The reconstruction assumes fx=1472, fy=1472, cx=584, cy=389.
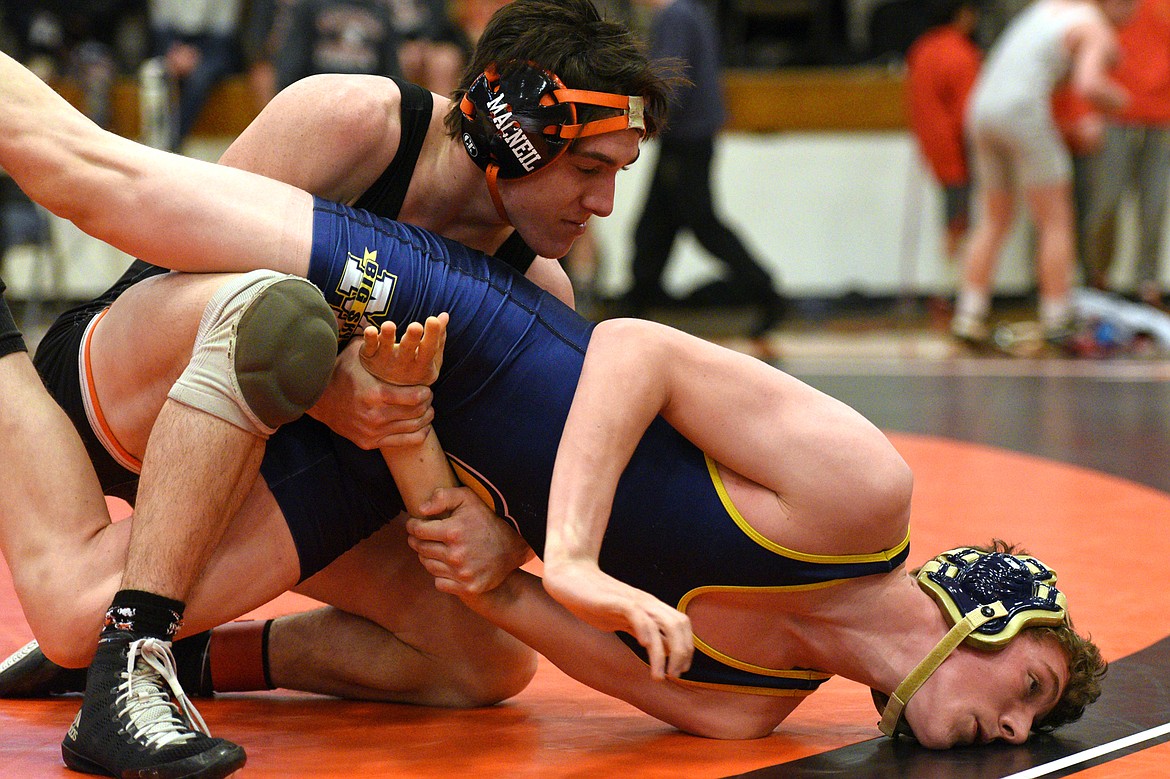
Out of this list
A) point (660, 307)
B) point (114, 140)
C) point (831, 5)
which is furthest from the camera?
point (831, 5)

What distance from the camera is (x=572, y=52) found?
2.44m

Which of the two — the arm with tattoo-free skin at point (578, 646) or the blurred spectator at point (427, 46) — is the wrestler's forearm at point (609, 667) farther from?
the blurred spectator at point (427, 46)

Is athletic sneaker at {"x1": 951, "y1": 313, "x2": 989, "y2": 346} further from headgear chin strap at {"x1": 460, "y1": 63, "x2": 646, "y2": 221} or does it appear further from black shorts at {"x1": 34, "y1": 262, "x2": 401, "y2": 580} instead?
black shorts at {"x1": 34, "y1": 262, "x2": 401, "y2": 580}

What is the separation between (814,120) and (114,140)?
729cm

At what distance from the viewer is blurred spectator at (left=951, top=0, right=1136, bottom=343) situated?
7.47 metres

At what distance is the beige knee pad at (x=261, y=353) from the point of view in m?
2.07

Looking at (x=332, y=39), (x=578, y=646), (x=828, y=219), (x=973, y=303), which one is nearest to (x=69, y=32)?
(x=332, y=39)

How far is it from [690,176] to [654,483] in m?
5.31

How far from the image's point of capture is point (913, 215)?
910cm

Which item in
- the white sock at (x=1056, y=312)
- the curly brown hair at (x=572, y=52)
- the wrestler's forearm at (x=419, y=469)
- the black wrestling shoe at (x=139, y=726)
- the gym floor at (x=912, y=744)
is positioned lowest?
the white sock at (x=1056, y=312)

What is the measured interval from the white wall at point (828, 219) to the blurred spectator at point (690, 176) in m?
1.26

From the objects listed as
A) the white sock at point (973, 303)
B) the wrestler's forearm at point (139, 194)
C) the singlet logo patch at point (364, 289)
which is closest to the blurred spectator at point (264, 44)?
the white sock at point (973, 303)

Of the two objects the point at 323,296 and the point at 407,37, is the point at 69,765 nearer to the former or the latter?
the point at 323,296

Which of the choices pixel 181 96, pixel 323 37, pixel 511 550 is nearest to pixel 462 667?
pixel 511 550
